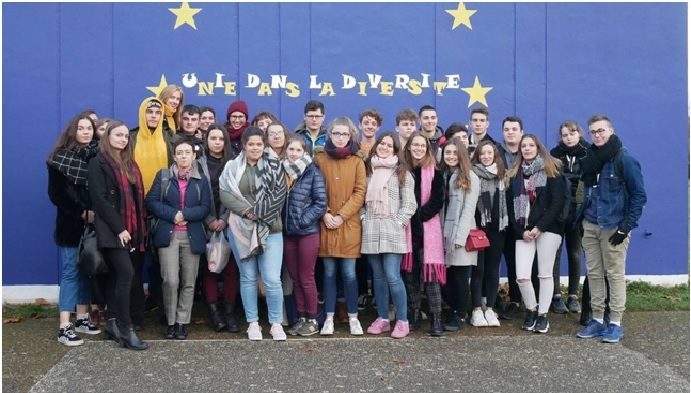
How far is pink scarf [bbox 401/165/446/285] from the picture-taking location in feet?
17.5

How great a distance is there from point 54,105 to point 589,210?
17.3 ft

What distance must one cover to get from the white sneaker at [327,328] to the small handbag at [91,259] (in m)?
1.77

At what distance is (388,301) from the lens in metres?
5.58

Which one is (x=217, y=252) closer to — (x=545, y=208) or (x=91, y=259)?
(x=91, y=259)

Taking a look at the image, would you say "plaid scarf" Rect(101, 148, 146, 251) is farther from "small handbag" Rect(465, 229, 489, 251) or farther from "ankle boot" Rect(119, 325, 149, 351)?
"small handbag" Rect(465, 229, 489, 251)

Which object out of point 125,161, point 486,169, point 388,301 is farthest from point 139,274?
point 486,169

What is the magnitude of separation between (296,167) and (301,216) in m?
0.39

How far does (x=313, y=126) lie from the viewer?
5.74m

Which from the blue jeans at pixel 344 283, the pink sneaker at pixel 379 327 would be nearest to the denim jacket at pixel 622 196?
the pink sneaker at pixel 379 327

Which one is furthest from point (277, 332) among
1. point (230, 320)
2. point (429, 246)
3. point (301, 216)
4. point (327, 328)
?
point (429, 246)

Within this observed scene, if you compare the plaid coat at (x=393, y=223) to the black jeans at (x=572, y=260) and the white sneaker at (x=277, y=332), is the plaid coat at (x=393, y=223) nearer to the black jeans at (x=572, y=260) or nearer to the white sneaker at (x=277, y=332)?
the white sneaker at (x=277, y=332)

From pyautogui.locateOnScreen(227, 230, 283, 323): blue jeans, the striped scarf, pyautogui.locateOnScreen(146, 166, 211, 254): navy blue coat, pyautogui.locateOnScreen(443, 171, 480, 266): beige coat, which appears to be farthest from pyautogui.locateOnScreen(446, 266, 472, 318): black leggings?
pyautogui.locateOnScreen(146, 166, 211, 254): navy blue coat

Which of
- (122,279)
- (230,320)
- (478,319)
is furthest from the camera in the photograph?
(478,319)

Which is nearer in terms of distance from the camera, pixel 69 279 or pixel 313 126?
pixel 69 279
